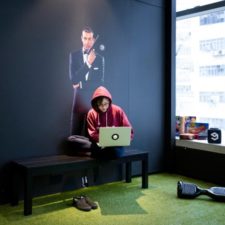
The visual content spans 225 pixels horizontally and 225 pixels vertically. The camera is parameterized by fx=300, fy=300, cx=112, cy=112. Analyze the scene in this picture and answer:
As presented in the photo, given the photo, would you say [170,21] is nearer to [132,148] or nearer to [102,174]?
[132,148]

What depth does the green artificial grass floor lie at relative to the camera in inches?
108

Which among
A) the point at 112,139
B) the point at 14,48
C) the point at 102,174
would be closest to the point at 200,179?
the point at 102,174

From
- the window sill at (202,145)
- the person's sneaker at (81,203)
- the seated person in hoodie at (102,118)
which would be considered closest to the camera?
the person's sneaker at (81,203)

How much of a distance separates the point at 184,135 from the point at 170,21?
1.73 m

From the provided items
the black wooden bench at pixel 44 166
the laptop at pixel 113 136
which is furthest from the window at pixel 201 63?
the laptop at pixel 113 136

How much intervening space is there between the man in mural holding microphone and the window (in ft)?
5.27

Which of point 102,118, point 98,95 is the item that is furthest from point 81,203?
point 98,95

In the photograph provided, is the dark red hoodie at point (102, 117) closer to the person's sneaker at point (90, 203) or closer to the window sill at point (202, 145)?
the person's sneaker at point (90, 203)

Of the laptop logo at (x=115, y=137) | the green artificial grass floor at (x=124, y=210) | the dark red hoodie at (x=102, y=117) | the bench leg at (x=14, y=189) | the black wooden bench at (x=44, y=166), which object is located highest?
the dark red hoodie at (x=102, y=117)

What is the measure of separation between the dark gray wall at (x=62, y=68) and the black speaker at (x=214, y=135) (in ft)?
2.56

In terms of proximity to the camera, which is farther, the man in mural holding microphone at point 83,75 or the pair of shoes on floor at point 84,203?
the man in mural holding microphone at point 83,75

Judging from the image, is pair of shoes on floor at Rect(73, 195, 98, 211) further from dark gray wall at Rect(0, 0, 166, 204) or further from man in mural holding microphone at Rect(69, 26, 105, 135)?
man in mural holding microphone at Rect(69, 26, 105, 135)

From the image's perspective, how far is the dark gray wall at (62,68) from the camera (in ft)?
10.5

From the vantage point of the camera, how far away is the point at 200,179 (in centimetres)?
418
